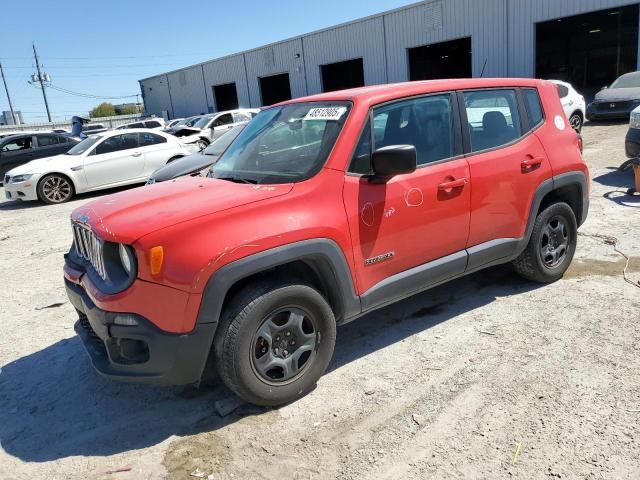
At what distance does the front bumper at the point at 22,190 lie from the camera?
37.6 feet

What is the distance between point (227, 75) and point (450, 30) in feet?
65.4

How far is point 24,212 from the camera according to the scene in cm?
1114

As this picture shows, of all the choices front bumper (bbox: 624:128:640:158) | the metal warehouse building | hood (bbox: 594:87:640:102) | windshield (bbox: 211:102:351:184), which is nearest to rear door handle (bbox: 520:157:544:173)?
windshield (bbox: 211:102:351:184)

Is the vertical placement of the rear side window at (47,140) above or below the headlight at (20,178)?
above

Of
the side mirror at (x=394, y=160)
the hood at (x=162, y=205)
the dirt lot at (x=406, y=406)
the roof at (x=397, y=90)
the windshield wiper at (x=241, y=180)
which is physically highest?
the roof at (x=397, y=90)

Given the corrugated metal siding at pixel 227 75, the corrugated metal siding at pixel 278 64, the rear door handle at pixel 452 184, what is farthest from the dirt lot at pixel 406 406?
the corrugated metal siding at pixel 227 75

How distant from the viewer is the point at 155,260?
8.88 ft

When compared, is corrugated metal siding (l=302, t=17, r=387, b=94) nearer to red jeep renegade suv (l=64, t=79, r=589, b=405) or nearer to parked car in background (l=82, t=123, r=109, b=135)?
parked car in background (l=82, t=123, r=109, b=135)

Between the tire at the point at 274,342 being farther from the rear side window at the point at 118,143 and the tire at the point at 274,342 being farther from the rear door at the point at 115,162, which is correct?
the rear side window at the point at 118,143

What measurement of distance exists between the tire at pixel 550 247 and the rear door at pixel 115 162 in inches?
383

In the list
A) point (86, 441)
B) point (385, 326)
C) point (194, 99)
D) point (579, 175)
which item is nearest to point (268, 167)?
point (385, 326)

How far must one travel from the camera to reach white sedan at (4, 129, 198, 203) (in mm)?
11547

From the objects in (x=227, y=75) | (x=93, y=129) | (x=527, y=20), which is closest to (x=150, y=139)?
(x=527, y=20)

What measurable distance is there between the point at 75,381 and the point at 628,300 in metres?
4.20
